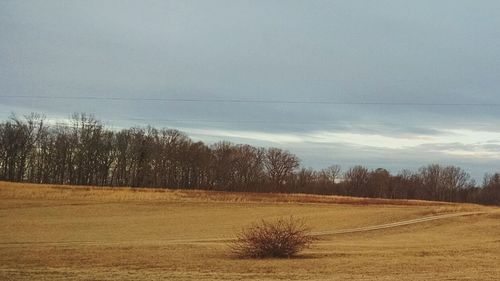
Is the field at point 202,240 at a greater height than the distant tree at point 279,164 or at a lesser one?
lesser

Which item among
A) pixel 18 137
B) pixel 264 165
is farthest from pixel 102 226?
pixel 264 165

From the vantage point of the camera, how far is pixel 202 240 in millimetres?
35125

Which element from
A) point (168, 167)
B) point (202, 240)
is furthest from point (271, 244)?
point (168, 167)

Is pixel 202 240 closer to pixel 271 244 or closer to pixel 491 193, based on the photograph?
pixel 271 244

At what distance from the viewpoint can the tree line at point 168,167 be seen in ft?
398

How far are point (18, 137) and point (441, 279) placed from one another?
114m

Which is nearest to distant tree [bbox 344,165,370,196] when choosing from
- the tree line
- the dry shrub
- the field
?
the tree line

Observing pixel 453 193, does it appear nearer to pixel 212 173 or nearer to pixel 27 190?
pixel 212 173

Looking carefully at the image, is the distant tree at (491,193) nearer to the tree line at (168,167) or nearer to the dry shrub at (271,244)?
the tree line at (168,167)

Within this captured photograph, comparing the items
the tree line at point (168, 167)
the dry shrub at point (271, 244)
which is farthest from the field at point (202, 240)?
the tree line at point (168, 167)

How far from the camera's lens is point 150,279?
14.2 m

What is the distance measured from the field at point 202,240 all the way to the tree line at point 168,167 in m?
48.4

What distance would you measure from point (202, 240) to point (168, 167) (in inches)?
3833

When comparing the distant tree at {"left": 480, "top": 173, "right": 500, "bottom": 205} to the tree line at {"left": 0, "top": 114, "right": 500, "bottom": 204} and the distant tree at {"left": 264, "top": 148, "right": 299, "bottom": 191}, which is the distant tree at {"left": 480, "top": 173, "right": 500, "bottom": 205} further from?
the distant tree at {"left": 264, "top": 148, "right": 299, "bottom": 191}
